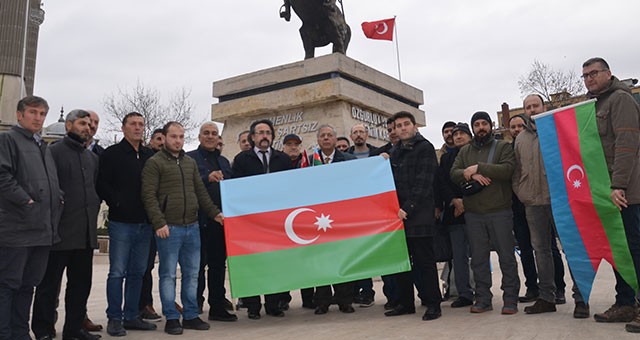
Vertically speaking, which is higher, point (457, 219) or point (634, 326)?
point (457, 219)

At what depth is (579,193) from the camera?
462 centimetres

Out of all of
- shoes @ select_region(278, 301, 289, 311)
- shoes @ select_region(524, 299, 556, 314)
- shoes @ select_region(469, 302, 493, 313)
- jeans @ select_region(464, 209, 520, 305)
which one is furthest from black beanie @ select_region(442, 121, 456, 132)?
shoes @ select_region(278, 301, 289, 311)

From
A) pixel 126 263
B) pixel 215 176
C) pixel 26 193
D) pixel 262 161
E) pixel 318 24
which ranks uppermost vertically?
pixel 318 24

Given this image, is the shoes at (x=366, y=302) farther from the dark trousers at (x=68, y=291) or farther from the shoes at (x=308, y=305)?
the dark trousers at (x=68, y=291)

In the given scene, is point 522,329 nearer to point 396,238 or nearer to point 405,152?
point 396,238

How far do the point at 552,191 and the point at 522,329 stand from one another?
1414 millimetres

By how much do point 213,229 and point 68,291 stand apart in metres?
1.64

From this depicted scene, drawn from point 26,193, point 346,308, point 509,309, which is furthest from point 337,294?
point 26,193

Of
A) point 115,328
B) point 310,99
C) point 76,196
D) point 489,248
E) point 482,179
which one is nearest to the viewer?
point 76,196

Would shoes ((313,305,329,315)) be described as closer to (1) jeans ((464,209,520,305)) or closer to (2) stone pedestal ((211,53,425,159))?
(1) jeans ((464,209,520,305))

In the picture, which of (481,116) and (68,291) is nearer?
(68,291)

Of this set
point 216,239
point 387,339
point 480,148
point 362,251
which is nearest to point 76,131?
point 216,239

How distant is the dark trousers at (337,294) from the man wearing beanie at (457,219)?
4.07 feet

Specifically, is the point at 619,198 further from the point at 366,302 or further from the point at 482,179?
the point at 366,302
